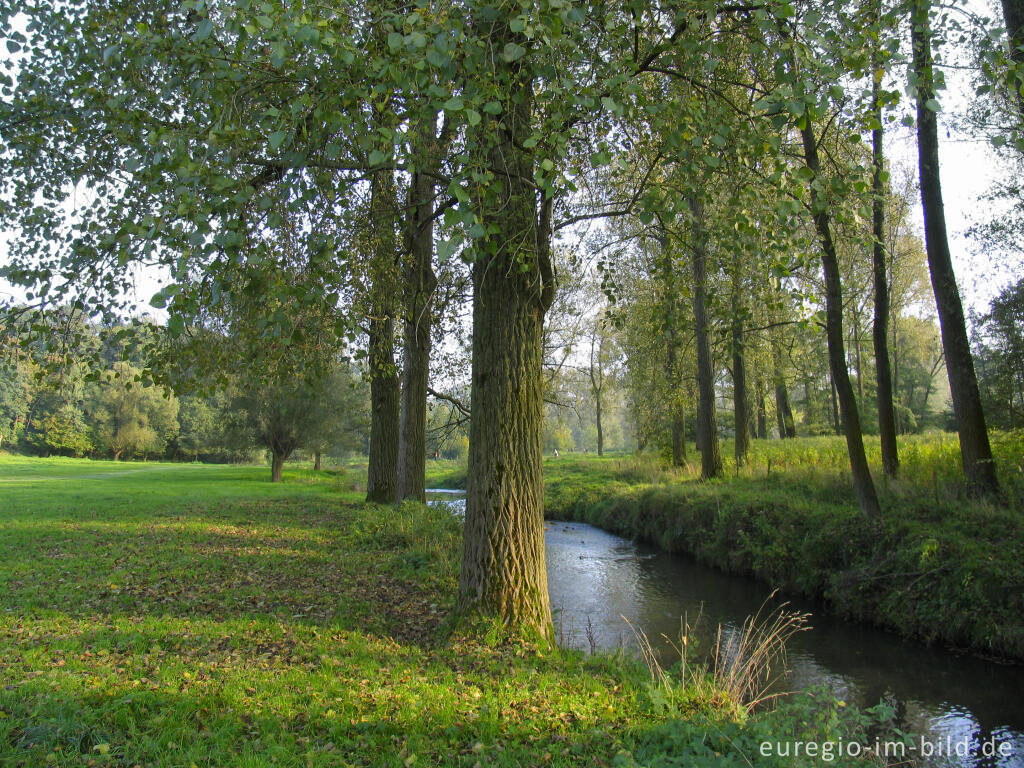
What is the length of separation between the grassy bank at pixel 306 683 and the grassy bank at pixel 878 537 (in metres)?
4.58

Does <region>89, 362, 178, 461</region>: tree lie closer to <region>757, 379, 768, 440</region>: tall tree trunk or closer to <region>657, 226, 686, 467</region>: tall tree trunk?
<region>657, 226, 686, 467</region>: tall tree trunk

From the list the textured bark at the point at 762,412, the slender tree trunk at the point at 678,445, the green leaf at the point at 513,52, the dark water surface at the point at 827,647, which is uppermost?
the green leaf at the point at 513,52

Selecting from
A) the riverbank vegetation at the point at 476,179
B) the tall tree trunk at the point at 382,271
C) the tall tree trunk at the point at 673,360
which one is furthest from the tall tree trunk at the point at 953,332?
the tall tree trunk at the point at 382,271

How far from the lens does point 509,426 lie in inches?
231

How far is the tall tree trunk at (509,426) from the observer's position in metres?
5.74

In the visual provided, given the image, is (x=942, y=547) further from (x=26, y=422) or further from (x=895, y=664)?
(x=26, y=422)

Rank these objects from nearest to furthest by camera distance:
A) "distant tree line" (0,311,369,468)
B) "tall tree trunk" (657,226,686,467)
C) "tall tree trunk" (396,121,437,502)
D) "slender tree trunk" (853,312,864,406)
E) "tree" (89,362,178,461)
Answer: "tall tree trunk" (657,226,686,467) → "tall tree trunk" (396,121,437,502) → "slender tree trunk" (853,312,864,406) → "distant tree line" (0,311,369,468) → "tree" (89,362,178,461)

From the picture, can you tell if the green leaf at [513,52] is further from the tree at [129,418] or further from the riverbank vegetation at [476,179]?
the tree at [129,418]

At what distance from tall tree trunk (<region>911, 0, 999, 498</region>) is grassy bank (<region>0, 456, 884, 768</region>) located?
728 cm

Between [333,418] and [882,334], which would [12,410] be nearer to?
[333,418]

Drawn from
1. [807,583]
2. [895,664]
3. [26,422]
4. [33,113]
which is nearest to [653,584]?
[807,583]

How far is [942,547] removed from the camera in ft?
28.9

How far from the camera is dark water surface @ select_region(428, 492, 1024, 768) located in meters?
6.08

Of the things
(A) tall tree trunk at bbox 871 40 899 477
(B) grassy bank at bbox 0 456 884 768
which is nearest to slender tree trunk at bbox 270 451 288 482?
(B) grassy bank at bbox 0 456 884 768
